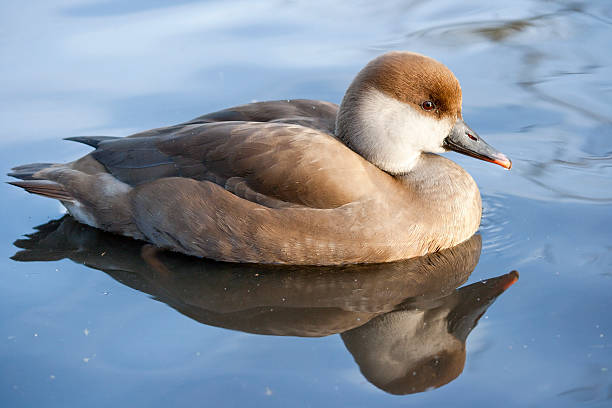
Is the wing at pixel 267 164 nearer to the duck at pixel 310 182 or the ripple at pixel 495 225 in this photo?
the duck at pixel 310 182

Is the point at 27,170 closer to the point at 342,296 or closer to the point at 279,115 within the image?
the point at 279,115

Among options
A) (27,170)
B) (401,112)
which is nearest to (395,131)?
(401,112)

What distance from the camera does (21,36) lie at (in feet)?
28.8

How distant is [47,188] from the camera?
589 centimetres

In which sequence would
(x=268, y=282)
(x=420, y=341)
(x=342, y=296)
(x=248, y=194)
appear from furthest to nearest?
(x=248, y=194)
(x=268, y=282)
(x=342, y=296)
(x=420, y=341)

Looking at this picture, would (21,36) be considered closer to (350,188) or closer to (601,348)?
(350,188)

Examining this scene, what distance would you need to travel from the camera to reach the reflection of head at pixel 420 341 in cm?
434

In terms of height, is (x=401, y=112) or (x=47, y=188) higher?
(x=401, y=112)

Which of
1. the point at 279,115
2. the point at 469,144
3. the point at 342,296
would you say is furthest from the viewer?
the point at 279,115

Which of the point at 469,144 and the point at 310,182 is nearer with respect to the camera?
the point at 310,182

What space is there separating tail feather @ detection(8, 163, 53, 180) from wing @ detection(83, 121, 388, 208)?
0.75 meters

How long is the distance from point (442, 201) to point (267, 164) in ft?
3.84

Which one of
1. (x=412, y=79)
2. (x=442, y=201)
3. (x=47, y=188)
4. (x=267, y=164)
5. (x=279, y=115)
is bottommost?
(x=442, y=201)

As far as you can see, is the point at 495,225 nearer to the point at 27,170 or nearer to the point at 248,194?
the point at 248,194
